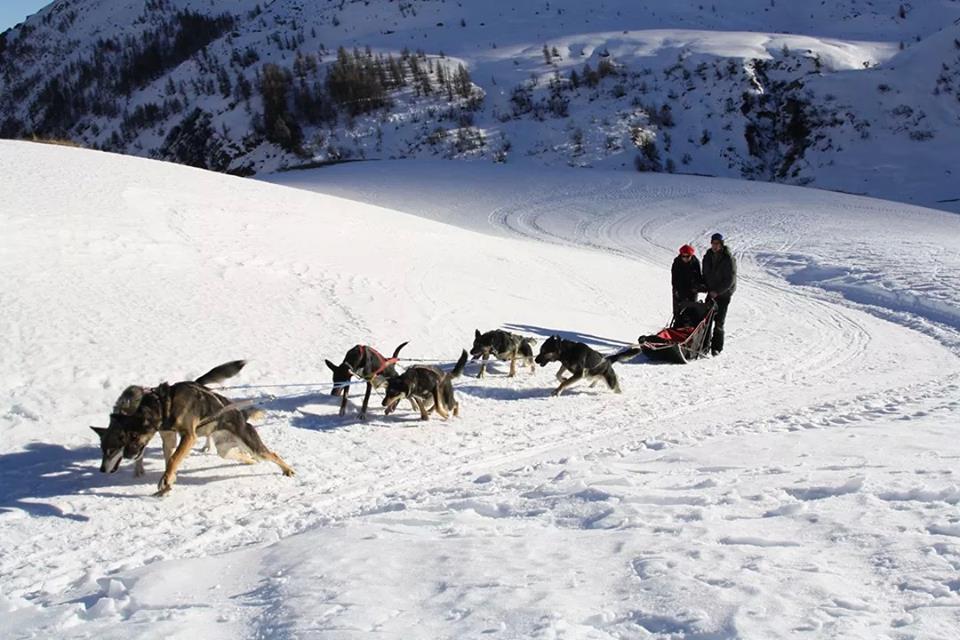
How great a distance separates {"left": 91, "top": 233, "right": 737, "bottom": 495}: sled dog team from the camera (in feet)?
16.7

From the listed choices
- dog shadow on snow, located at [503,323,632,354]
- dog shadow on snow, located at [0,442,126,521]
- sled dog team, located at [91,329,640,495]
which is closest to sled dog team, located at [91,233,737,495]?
sled dog team, located at [91,329,640,495]

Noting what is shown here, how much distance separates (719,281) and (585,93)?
34.2m

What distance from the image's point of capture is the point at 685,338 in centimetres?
1048

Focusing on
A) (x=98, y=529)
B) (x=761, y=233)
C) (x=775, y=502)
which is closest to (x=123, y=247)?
(x=98, y=529)

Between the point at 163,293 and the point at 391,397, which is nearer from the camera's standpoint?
the point at 391,397

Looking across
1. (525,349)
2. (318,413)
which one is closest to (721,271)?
(525,349)

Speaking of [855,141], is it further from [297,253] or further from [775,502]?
[775,502]

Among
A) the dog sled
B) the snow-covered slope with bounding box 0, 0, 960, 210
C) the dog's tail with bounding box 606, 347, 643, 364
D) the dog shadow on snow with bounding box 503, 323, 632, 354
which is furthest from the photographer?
the snow-covered slope with bounding box 0, 0, 960, 210

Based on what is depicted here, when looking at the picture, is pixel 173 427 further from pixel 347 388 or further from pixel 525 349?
pixel 525 349

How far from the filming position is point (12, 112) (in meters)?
73.2

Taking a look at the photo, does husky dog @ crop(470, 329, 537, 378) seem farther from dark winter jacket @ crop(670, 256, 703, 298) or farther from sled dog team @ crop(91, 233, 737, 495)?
dark winter jacket @ crop(670, 256, 703, 298)

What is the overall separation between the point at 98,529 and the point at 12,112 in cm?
8283

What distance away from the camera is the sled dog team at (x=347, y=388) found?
16.7 ft

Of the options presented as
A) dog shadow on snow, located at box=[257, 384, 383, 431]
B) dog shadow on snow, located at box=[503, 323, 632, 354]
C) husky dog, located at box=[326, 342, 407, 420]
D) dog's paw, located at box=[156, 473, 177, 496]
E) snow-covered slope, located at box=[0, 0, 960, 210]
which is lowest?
dog shadow on snow, located at box=[503, 323, 632, 354]
